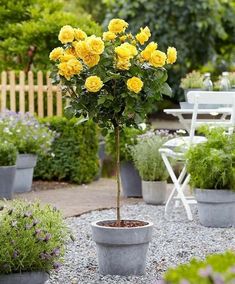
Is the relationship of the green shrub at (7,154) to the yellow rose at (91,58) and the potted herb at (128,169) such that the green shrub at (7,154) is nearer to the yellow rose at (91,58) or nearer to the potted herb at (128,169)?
the potted herb at (128,169)

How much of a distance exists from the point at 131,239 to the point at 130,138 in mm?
4082

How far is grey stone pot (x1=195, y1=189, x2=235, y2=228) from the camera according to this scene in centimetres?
712

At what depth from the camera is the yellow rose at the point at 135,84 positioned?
497 cm

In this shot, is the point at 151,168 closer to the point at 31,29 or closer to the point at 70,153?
the point at 70,153

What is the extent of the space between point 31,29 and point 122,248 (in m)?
6.72

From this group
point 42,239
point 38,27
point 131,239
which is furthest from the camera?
point 38,27

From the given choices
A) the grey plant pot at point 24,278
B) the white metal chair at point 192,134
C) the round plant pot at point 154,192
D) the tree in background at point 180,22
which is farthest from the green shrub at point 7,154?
the tree in background at point 180,22

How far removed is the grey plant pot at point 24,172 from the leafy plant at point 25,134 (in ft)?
0.36

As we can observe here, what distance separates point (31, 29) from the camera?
37.7 ft

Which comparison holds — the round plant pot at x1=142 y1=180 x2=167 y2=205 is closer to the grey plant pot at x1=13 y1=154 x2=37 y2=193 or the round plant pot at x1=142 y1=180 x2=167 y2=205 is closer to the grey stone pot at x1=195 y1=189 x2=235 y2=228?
the grey stone pot at x1=195 y1=189 x2=235 y2=228

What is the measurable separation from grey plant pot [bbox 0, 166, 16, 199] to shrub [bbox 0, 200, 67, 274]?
387 cm

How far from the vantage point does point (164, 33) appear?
Result: 15750 millimetres

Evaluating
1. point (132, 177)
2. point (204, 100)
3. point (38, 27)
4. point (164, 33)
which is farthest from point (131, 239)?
point (164, 33)

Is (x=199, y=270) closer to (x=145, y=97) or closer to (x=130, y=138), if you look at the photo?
(x=145, y=97)
